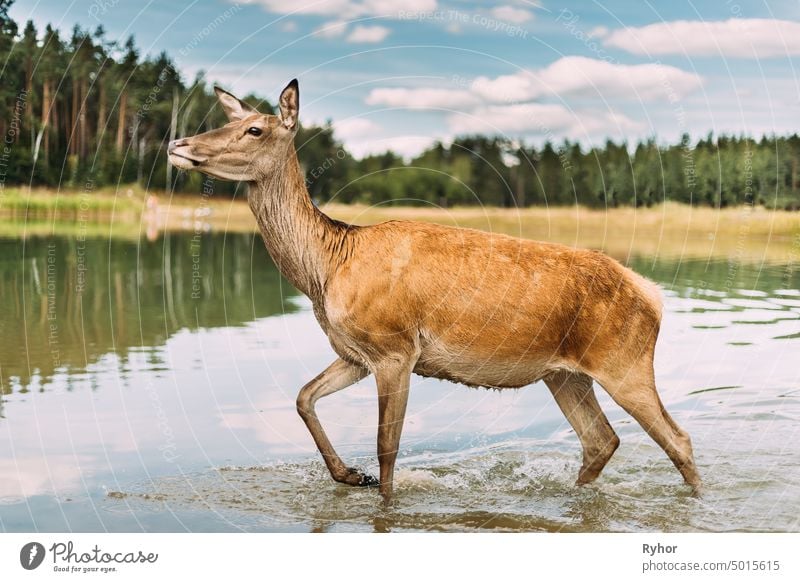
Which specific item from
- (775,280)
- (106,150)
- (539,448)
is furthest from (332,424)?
(106,150)

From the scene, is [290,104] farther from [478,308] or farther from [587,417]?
[587,417]

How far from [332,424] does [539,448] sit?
94.7 inches

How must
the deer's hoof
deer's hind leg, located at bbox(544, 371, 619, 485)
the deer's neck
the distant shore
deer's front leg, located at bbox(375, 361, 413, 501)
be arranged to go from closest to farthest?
deer's front leg, located at bbox(375, 361, 413, 501), the deer's neck, the deer's hoof, deer's hind leg, located at bbox(544, 371, 619, 485), the distant shore

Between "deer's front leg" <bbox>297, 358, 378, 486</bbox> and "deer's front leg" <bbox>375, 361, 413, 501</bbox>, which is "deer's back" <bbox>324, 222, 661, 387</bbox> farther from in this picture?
"deer's front leg" <bbox>297, 358, 378, 486</bbox>

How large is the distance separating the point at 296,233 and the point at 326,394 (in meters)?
1.65

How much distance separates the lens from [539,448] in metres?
12.9

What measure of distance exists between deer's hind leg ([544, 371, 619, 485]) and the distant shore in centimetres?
901

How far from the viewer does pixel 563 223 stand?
104 ft

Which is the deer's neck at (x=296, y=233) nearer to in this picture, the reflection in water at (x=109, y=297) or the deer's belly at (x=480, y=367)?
the deer's belly at (x=480, y=367)

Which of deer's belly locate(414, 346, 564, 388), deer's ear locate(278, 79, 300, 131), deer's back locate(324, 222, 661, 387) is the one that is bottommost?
deer's belly locate(414, 346, 564, 388)

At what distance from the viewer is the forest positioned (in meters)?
14.7

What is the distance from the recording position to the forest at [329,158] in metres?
14.7

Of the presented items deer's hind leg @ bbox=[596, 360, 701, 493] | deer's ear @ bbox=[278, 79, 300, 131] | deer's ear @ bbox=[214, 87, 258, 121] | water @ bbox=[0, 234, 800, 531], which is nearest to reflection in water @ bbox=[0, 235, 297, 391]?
water @ bbox=[0, 234, 800, 531]

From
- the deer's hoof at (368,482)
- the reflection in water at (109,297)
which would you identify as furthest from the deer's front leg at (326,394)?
the reflection in water at (109,297)
